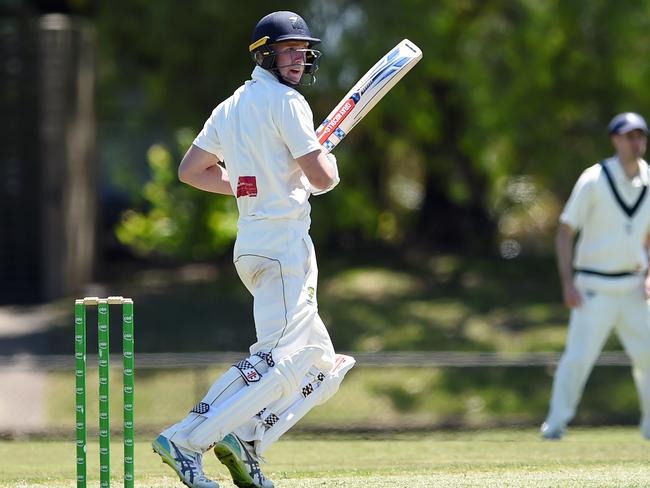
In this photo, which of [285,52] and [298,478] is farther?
[298,478]

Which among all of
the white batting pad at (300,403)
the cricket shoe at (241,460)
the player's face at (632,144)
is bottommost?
the cricket shoe at (241,460)

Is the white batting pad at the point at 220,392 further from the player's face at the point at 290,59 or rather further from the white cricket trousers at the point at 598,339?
the white cricket trousers at the point at 598,339

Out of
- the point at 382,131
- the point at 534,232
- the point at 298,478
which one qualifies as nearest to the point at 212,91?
the point at 382,131

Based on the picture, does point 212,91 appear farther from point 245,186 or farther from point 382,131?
point 245,186

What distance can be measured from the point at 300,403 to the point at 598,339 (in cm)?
355

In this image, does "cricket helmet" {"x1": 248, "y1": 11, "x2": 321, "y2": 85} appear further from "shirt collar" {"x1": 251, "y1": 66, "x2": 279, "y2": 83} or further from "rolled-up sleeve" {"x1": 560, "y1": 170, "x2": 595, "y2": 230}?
"rolled-up sleeve" {"x1": 560, "y1": 170, "x2": 595, "y2": 230}

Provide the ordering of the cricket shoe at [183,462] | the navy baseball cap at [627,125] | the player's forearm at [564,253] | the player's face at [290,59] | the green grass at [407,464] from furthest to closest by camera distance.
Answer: the player's forearm at [564,253] < the navy baseball cap at [627,125] < the green grass at [407,464] < the player's face at [290,59] < the cricket shoe at [183,462]

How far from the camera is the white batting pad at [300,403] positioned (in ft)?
16.5

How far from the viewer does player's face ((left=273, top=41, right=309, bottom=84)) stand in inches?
204

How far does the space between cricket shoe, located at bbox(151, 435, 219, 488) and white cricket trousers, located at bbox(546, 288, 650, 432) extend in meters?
3.91

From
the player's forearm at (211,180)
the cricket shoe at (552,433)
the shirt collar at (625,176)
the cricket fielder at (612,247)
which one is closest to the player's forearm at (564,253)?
the cricket fielder at (612,247)

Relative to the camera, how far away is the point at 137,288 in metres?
16.2

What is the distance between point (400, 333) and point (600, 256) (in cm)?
A: 595

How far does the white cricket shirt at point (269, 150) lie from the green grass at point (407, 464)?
1155 mm
